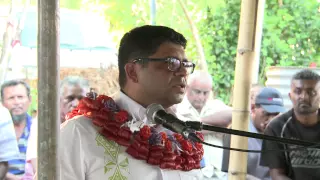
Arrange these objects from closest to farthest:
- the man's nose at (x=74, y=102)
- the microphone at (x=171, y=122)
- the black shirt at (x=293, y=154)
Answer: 1. the microphone at (x=171, y=122)
2. the black shirt at (x=293, y=154)
3. the man's nose at (x=74, y=102)

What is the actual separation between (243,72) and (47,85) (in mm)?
1828

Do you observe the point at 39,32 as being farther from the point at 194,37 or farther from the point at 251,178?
the point at 194,37

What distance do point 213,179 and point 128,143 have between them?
2.28 meters

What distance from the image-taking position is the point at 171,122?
4.66ft

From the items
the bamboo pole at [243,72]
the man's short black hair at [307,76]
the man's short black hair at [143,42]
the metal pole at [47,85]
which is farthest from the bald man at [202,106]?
the metal pole at [47,85]

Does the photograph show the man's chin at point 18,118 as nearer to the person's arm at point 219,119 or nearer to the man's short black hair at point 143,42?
the person's arm at point 219,119

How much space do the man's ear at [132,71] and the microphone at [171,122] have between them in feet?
1.88

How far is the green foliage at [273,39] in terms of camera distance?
24.0 ft

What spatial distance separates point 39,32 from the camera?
Answer: 1268mm

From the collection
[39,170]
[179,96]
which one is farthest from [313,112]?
[39,170]

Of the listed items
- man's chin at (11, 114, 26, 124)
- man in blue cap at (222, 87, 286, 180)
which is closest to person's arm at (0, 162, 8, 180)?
man's chin at (11, 114, 26, 124)

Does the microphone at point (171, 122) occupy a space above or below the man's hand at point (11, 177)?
above

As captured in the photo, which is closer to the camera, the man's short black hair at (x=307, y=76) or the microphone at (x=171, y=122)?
the microphone at (x=171, y=122)

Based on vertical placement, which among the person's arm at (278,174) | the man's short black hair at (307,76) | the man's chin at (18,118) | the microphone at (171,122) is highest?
the man's short black hair at (307,76)
